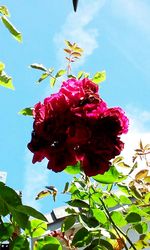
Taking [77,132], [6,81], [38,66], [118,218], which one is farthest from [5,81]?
[118,218]

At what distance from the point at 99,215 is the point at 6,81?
0.43 m

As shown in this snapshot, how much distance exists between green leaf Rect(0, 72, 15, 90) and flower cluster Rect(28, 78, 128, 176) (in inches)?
9.2

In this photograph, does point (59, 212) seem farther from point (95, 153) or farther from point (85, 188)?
point (95, 153)

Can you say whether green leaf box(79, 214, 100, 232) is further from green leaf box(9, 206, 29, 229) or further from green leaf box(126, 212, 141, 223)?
green leaf box(9, 206, 29, 229)

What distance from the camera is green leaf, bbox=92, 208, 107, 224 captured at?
1.20 metres

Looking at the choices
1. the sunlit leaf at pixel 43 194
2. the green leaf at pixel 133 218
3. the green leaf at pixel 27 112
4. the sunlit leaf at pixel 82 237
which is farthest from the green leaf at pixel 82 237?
the green leaf at pixel 27 112

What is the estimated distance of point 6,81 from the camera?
4.06 feet

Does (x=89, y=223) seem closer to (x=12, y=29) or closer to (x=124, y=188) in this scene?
(x=124, y=188)

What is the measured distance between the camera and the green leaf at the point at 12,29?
1190 millimetres

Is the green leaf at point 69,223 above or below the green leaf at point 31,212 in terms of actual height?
above

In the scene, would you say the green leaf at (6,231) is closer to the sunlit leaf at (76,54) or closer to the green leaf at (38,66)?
the green leaf at (38,66)

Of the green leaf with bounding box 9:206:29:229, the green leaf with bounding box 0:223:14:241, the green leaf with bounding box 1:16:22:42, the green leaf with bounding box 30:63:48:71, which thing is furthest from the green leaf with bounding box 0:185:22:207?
the green leaf with bounding box 30:63:48:71

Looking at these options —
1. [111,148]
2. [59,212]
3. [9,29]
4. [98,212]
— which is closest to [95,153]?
[111,148]

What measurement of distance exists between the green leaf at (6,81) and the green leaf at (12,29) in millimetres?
114
